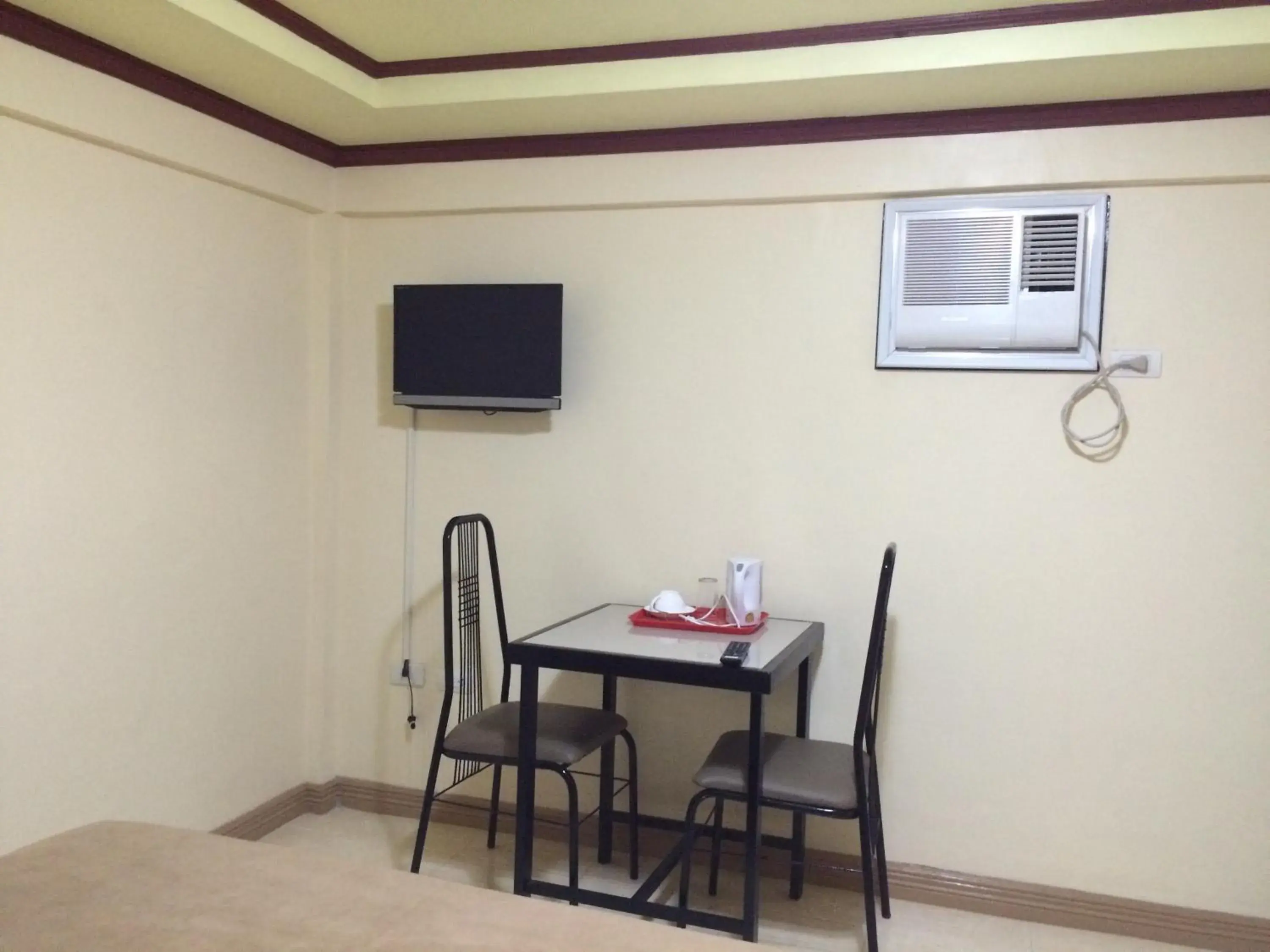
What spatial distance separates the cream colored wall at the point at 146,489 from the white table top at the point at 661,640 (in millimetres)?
1126

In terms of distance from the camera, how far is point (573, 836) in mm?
2777

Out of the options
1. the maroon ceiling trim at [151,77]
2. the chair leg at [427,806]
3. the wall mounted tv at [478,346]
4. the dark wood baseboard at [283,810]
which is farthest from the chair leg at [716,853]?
the maroon ceiling trim at [151,77]

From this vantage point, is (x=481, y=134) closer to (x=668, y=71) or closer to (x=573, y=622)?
(x=668, y=71)

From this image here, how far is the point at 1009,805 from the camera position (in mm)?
3027

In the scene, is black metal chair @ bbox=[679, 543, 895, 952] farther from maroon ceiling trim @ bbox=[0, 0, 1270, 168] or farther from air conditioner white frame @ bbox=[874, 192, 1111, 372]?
maroon ceiling trim @ bbox=[0, 0, 1270, 168]

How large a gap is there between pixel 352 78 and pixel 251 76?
29 cm

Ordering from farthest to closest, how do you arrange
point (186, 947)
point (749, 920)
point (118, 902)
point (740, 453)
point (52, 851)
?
1. point (740, 453)
2. point (749, 920)
3. point (52, 851)
4. point (118, 902)
5. point (186, 947)

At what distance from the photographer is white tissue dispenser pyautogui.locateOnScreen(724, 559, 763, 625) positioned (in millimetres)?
2977

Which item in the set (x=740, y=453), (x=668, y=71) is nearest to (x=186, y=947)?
(x=740, y=453)

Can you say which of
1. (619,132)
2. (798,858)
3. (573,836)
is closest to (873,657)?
(798,858)

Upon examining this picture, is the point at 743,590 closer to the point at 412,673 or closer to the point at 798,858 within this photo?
the point at 798,858

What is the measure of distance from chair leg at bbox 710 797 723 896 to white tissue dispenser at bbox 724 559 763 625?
1.76 feet

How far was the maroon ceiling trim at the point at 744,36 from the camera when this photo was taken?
2.45m

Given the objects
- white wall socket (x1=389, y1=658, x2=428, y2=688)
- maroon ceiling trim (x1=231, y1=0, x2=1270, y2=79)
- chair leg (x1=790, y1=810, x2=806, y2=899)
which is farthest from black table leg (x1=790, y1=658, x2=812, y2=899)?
maroon ceiling trim (x1=231, y1=0, x2=1270, y2=79)
